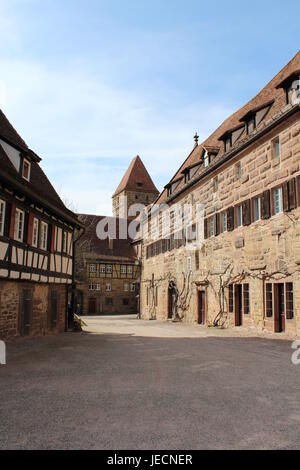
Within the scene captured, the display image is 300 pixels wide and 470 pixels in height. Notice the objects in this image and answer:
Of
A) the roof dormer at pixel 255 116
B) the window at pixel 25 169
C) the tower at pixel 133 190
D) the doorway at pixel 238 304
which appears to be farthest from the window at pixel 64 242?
the tower at pixel 133 190

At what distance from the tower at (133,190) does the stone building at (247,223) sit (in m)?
38.6

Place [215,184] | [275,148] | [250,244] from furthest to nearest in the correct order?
[215,184]
[250,244]
[275,148]

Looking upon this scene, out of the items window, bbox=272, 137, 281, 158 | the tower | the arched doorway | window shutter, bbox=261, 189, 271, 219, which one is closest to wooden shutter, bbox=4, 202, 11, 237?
window shutter, bbox=261, 189, 271, 219

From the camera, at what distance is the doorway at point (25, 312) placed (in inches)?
563

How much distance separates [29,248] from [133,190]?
5285 centimetres

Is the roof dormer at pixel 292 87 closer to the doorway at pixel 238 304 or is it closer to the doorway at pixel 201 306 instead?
the doorway at pixel 238 304

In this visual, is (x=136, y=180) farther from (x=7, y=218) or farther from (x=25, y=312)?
(x=7, y=218)

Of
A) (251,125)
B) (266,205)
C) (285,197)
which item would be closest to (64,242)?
(266,205)

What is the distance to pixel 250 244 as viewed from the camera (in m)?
17.4

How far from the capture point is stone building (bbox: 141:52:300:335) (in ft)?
48.9

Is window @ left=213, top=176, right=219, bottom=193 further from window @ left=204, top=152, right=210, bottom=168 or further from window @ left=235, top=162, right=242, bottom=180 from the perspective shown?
window @ left=235, top=162, right=242, bottom=180

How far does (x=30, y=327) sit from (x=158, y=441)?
11.5 metres

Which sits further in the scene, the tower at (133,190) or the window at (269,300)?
the tower at (133,190)

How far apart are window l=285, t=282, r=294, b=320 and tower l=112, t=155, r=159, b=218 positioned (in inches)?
1997
